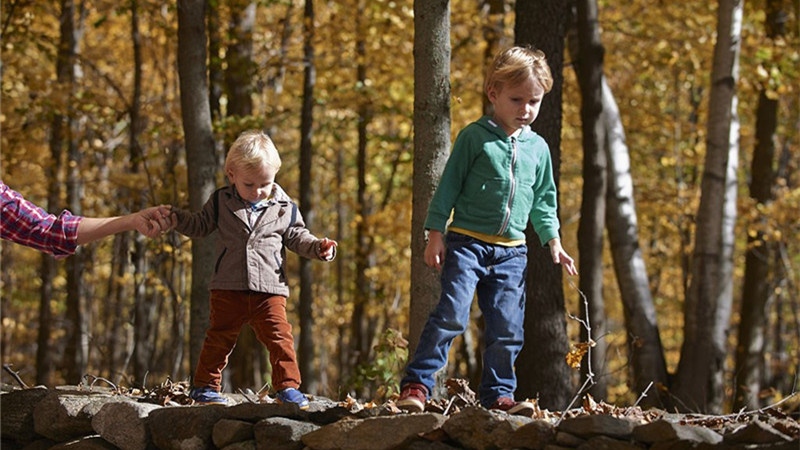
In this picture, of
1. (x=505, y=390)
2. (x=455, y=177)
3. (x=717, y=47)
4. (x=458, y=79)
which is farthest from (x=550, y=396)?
(x=458, y=79)

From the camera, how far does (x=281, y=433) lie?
436 cm

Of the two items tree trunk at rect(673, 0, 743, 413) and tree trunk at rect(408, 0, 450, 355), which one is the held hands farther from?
tree trunk at rect(673, 0, 743, 413)

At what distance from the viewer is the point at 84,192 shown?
1623 centimetres

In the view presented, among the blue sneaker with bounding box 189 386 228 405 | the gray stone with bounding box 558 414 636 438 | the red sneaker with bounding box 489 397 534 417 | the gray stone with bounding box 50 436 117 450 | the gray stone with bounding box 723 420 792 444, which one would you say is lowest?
the gray stone with bounding box 50 436 117 450

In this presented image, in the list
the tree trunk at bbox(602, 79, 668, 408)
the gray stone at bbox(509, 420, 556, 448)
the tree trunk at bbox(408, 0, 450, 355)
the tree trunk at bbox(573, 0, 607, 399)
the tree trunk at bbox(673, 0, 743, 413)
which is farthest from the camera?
the tree trunk at bbox(673, 0, 743, 413)

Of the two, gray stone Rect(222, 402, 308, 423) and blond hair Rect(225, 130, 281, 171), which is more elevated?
blond hair Rect(225, 130, 281, 171)

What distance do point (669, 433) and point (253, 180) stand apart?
95.8 inches

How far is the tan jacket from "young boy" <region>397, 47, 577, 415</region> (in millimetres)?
708

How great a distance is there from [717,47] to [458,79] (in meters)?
4.86

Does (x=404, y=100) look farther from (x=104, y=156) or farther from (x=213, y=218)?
(x=213, y=218)

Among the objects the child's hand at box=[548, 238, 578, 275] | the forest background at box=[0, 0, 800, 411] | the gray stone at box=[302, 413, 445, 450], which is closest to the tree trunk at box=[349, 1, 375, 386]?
the forest background at box=[0, 0, 800, 411]

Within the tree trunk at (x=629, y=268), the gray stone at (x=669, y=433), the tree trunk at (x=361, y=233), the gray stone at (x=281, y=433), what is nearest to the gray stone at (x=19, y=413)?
the gray stone at (x=281, y=433)

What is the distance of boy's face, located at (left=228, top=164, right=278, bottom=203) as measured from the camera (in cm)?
493

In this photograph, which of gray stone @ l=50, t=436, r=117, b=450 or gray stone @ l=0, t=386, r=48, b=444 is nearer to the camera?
gray stone @ l=50, t=436, r=117, b=450
